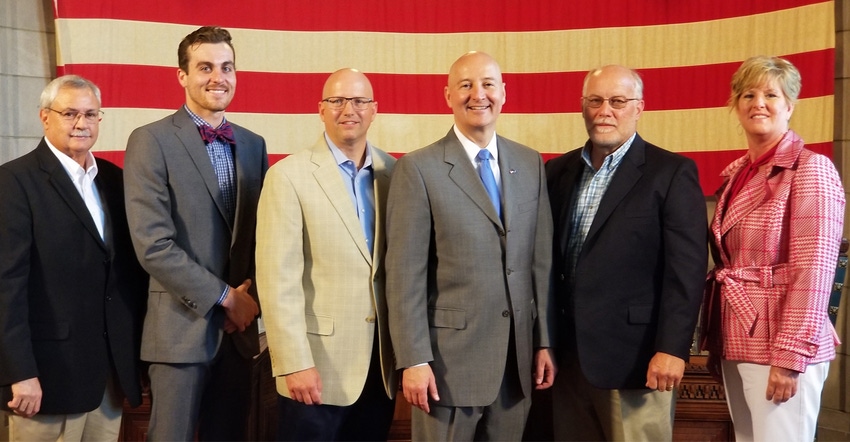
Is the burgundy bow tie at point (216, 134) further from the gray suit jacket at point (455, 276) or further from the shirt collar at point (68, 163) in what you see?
the gray suit jacket at point (455, 276)

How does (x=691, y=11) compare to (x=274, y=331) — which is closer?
(x=274, y=331)

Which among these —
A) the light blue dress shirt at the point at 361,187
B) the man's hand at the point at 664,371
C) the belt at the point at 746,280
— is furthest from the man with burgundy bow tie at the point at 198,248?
the belt at the point at 746,280

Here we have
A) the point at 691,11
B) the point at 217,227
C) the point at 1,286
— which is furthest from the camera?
the point at 691,11

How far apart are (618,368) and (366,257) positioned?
0.81 m

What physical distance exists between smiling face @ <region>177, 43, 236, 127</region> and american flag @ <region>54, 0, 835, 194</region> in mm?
1518

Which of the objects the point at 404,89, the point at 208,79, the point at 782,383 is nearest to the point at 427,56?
the point at 404,89

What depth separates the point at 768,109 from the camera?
2.35 meters

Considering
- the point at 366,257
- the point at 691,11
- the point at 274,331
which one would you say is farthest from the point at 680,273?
the point at 691,11

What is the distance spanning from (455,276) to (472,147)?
40cm

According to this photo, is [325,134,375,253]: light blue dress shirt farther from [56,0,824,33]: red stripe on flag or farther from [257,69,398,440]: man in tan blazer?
[56,0,824,33]: red stripe on flag

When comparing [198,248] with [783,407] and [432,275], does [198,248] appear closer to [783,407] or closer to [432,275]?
[432,275]

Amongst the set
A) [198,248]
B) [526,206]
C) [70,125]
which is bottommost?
[198,248]

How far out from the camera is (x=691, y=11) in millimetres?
4109

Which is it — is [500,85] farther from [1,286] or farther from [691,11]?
[691,11]
